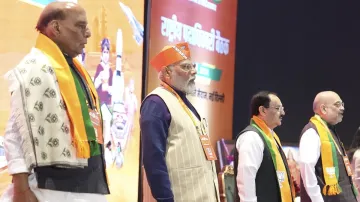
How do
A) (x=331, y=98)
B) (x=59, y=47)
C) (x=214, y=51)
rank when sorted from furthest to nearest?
(x=214, y=51), (x=331, y=98), (x=59, y=47)

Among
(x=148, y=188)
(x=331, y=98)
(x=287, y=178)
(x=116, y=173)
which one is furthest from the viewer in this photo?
(x=116, y=173)

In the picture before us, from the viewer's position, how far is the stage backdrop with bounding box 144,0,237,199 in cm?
593

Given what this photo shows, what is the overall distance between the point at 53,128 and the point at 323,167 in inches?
108

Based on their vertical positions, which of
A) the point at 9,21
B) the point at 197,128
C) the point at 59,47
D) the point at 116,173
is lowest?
the point at 116,173

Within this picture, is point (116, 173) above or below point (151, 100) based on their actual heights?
below

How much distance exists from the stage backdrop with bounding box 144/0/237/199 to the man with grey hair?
8.73 ft

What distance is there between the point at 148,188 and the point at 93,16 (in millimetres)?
2158

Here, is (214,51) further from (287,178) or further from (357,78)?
(287,178)

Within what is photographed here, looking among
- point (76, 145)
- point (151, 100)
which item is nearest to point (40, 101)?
point (76, 145)

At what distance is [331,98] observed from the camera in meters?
4.70

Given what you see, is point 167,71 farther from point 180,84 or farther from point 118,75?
point 118,75

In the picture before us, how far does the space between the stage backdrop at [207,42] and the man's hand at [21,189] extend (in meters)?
3.64

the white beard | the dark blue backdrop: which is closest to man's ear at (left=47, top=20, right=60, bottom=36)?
the white beard

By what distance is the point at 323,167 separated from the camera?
4398 millimetres
